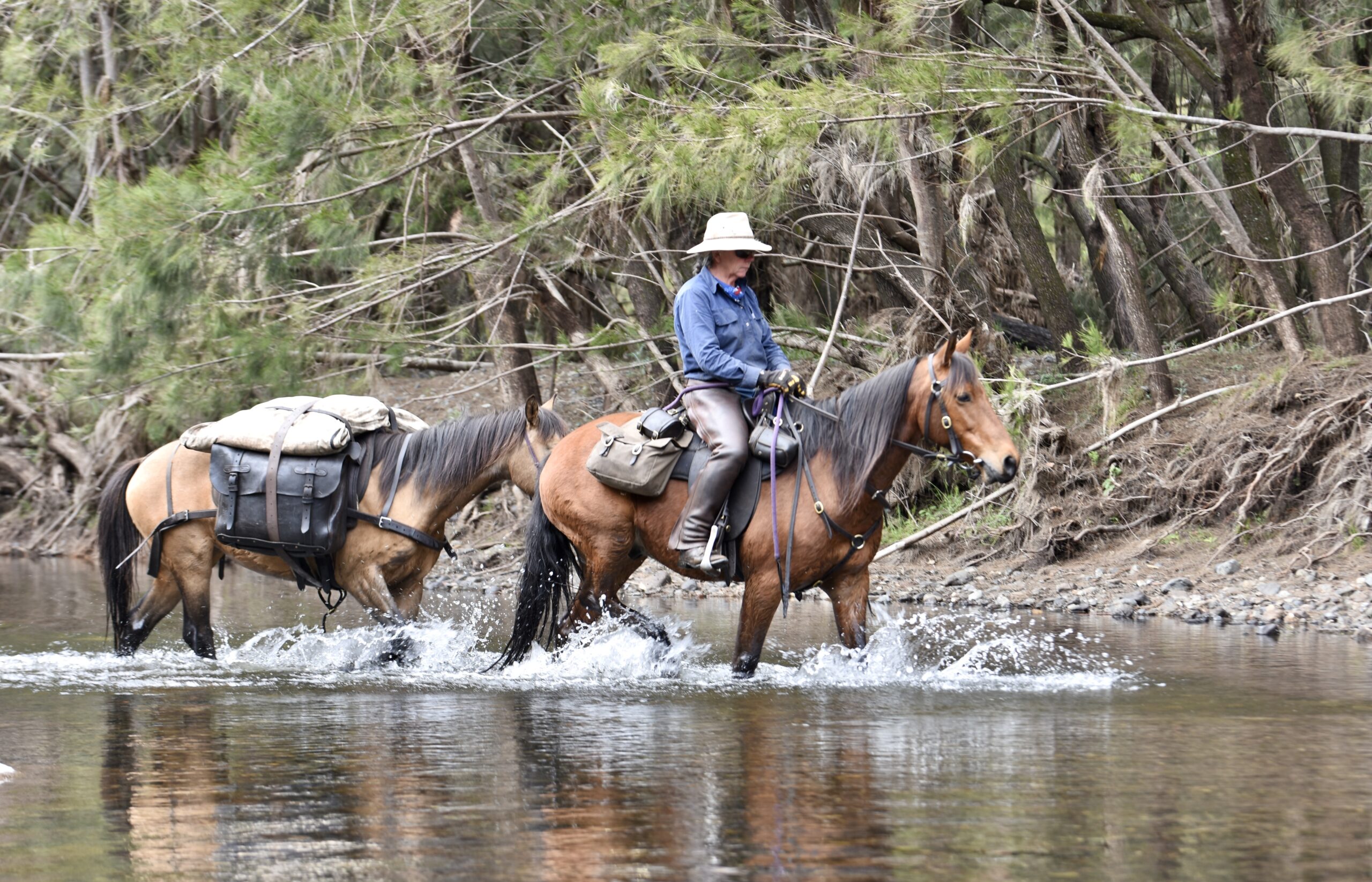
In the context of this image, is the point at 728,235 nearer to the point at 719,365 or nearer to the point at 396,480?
the point at 719,365

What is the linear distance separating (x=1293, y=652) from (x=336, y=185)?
845cm

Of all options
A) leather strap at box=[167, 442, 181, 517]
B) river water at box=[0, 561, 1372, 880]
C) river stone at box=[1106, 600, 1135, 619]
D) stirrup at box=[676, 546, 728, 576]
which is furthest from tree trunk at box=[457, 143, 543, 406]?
stirrup at box=[676, 546, 728, 576]

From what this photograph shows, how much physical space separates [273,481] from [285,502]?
0.42ft

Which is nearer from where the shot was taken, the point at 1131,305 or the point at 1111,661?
the point at 1111,661

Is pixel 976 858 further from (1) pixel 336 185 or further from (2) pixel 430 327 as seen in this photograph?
(2) pixel 430 327

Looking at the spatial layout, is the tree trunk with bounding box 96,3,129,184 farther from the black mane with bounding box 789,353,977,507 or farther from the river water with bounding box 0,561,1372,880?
the black mane with bounding box 789,353,977,507

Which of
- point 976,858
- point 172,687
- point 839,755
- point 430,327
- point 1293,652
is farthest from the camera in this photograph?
point 430,327

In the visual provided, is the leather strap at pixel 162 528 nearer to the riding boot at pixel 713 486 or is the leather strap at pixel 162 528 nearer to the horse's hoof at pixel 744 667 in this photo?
the riding boot at pixel 713 486

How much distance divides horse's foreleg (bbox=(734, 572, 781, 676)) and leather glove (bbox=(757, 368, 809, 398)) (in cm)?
87

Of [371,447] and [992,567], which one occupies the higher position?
[371,447]

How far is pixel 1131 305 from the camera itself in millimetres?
13070

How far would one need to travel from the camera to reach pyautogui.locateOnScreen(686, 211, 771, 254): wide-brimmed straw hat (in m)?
7.16

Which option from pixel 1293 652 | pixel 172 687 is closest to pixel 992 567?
pixel 1293 652

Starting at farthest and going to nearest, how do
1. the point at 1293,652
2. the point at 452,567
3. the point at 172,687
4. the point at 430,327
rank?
1. the point at 430,327
2. the point at 452,567
3. the point at 1293,652
4. the point at 172,687
